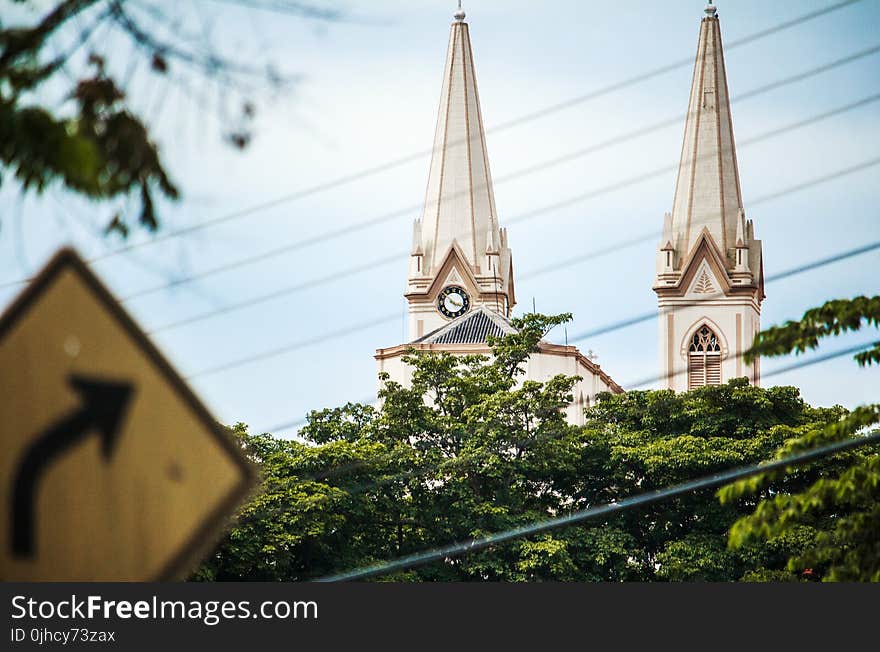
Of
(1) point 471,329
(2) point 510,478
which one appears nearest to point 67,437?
(2) point 510,478

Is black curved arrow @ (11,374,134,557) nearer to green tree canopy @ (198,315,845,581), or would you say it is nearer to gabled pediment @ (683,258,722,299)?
green tree canopy @ (198,315,845,581)

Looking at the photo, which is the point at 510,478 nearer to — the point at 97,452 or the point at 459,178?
the point at 459,178

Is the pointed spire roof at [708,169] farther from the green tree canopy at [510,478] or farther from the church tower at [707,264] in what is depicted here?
the green tree canopy at [510,478]

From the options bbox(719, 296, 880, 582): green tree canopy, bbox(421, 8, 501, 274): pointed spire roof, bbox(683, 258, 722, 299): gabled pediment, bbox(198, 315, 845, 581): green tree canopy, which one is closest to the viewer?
bbox(719, 296, 880, 582): green tree canopy

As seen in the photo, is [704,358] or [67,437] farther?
[704,358]

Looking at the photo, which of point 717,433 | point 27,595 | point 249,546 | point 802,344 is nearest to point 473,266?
point 717,433

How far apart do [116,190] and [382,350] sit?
168ft

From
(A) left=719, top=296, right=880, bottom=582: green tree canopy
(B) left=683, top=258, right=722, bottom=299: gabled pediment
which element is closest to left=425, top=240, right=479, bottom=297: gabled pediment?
(B) left=683, top=258, right=722, bottom=299: gabled pediment

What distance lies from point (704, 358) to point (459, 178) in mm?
11924

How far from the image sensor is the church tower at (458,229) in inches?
2459

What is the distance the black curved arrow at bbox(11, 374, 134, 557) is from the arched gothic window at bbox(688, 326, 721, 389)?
189ft

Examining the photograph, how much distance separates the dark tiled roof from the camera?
185 feet

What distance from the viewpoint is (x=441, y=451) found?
117 feet

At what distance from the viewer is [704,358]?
202ft
